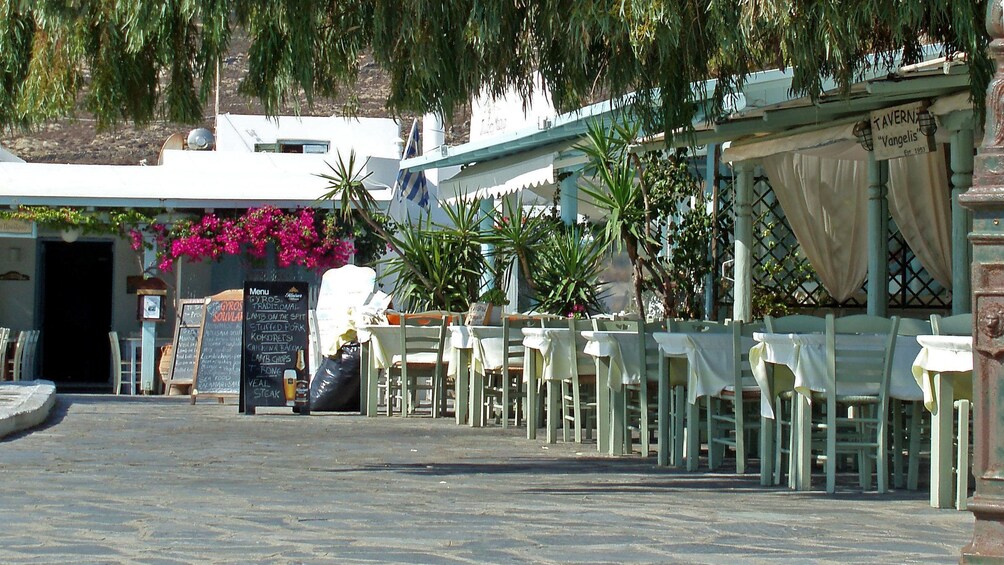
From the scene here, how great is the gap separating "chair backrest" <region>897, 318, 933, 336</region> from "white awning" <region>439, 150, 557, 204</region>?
19.0 ft

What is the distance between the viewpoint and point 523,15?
715cm

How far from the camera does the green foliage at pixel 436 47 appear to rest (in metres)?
6.42

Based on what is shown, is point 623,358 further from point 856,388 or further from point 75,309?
point 75,309

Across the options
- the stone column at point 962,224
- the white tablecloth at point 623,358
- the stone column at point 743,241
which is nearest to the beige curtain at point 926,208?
the stone column at point 743,241

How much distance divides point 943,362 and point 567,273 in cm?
821

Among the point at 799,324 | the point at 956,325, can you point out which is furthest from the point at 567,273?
the point at 956,325

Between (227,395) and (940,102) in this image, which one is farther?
(227,395)

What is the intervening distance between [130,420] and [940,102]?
277 inches

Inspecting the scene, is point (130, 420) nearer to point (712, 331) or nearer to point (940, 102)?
point (712, 331)

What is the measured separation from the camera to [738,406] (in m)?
7.83

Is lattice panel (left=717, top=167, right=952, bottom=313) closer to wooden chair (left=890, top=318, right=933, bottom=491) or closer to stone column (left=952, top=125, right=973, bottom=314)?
stone column (left=952, top=125, right=973, bottom=314)

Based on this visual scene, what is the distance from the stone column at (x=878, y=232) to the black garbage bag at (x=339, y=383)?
504cm

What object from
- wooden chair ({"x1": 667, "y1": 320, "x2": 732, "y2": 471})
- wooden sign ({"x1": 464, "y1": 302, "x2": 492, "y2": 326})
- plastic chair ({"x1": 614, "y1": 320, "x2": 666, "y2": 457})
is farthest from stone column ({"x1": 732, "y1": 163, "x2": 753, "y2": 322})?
wooden chair ({"x1": 667, "y1": 320, "x2": 732, "y2": 471})

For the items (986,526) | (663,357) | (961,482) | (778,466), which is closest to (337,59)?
(663,357)
